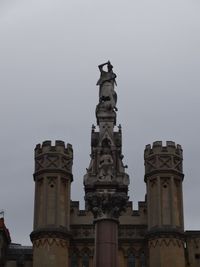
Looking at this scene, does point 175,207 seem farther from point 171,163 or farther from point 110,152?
point 110,152

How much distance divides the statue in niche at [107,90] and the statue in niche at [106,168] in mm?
2550

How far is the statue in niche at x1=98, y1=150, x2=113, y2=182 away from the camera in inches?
963

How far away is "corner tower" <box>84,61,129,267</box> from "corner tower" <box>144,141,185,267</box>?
2331 centimetres

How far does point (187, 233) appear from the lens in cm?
4950

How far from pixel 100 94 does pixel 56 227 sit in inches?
897

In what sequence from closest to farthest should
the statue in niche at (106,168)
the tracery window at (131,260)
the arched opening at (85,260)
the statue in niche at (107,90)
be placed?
the statue in niche at (106,168) < the statue in niche at (107,90) < the arched opening at (85,260) < the tracery window at (131,260)

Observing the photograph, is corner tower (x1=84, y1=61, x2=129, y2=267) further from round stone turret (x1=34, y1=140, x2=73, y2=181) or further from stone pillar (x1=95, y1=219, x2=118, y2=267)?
round stone turret (x1=34, y1=140, x2=73, y2=181)

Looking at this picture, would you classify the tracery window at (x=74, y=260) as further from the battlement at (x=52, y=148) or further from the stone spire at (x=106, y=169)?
the stone spire at (x=106, y=169)

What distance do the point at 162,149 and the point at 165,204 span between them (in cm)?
421

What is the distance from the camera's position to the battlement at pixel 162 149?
5075cm

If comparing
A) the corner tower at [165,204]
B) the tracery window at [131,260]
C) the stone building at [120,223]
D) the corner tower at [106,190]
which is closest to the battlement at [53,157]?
the stone building at [120,223]

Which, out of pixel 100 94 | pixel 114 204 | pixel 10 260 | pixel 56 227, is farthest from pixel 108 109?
pixel 10 260

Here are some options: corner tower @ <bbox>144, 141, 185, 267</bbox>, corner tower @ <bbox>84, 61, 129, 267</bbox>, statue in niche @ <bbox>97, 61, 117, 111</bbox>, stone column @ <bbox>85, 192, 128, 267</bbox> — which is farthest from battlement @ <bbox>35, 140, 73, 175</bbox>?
stone column @ <bbox>85, 192, 128, 267</bbox>

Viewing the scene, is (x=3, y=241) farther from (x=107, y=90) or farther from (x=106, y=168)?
(x=106, y=168)
